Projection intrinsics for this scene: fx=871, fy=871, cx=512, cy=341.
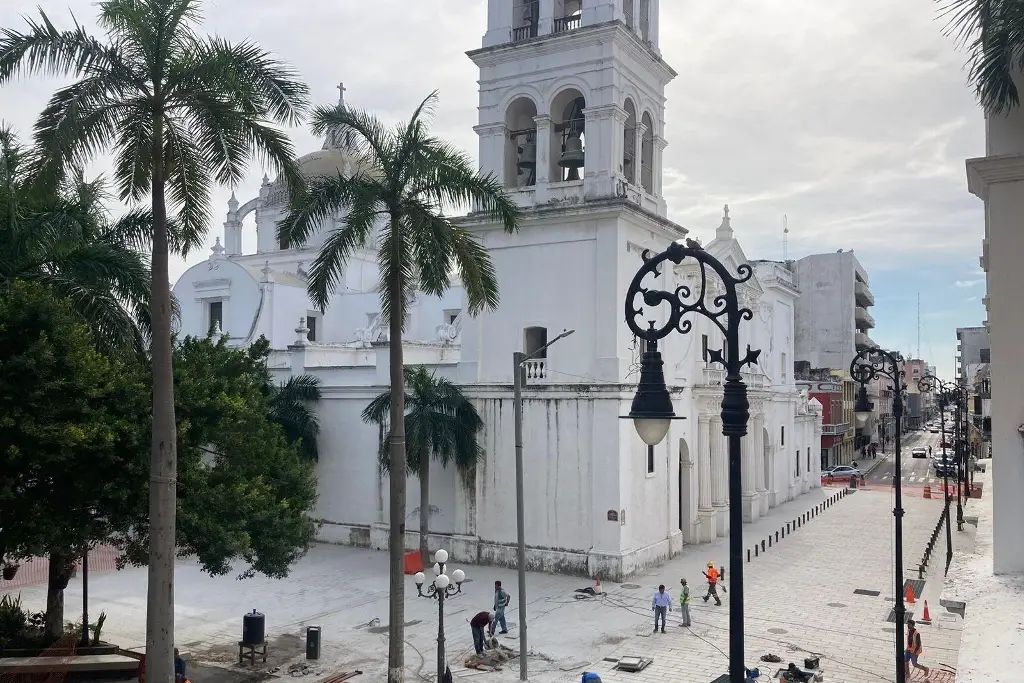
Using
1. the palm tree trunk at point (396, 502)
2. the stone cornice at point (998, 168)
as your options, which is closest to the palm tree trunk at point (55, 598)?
the palm tree trunk at point (396, 502)

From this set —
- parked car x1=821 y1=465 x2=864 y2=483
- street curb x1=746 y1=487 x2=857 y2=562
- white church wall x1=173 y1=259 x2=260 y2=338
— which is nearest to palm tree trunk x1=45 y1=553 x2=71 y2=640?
street curb x1=746 y1=487 x2=857 y2=562

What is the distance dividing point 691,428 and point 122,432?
65.3ft

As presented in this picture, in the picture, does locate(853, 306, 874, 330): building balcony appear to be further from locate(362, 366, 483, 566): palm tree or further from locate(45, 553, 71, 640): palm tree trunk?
locate(45, 553, 71, 640): palm tree trunk

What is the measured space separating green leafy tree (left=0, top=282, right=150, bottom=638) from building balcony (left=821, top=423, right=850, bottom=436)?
51990mm

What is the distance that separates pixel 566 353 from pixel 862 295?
189 feet

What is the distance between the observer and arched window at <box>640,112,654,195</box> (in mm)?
27250

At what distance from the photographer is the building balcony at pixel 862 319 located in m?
74.0

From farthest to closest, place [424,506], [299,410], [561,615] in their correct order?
[299,410], [424,506], [561,615]

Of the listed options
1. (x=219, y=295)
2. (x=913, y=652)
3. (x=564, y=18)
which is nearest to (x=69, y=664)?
(x=913, y=652)

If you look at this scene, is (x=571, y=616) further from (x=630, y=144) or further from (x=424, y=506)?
(x=630, y=144)

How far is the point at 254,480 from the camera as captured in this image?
16.2m

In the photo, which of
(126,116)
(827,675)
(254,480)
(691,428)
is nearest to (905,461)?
(691,428)

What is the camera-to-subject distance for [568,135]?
25.7m

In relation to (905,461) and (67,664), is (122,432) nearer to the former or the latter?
(67,664)
